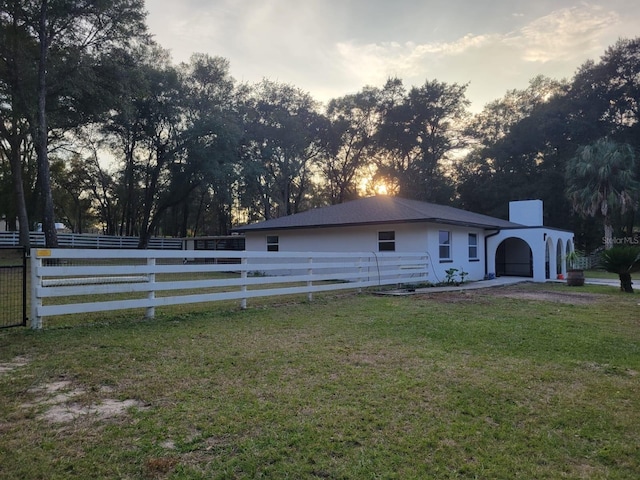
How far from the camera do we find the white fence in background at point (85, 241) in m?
26.2

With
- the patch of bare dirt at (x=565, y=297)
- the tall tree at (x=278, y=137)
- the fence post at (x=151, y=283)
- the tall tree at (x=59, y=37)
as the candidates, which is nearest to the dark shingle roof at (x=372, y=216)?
the patch of bare dirt at (x=565, y=297)

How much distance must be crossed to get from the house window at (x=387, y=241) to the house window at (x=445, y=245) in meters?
1.68

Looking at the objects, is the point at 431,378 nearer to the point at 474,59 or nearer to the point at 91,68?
the point at 474,59

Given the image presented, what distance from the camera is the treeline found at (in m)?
27.4

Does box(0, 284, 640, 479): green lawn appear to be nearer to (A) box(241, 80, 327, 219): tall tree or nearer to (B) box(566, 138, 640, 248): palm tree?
(B) box(566, 138, 640, 248): palm tree

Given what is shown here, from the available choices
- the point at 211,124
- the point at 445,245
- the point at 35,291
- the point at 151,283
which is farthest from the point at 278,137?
the point at 35,291

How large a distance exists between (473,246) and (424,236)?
3.65 m

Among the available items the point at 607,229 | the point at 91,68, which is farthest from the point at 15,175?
the point at 607,229

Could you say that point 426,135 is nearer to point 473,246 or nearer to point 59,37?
point 473,246

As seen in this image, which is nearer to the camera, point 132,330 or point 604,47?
point 132,330

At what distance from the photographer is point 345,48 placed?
13469 millimetres

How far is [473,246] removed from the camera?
16812mm

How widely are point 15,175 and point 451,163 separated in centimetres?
3252

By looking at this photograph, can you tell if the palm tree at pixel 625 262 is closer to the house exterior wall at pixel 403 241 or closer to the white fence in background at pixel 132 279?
the house exterior wall at pixel 403 241
